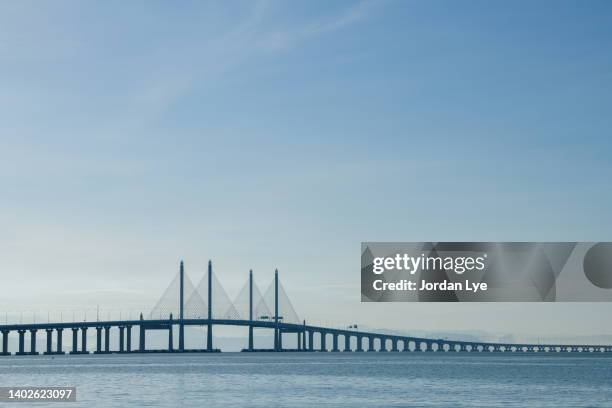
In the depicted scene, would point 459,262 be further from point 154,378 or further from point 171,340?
point 171,340

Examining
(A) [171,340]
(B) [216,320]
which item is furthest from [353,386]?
(A) [171,340]

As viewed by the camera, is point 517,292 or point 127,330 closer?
point 517,292

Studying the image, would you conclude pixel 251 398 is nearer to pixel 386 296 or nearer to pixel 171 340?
pixel 386 296

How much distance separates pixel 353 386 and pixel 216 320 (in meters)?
109

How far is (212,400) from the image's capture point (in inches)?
2356

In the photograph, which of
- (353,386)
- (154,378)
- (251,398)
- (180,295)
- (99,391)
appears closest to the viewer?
(251,398)

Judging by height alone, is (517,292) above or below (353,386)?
above

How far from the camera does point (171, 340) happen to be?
191m

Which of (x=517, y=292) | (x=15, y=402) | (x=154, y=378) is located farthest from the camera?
(x=154, y=378)

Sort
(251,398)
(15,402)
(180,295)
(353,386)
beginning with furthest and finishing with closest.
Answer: (180,295), (353,386), (251,398), (15,402)

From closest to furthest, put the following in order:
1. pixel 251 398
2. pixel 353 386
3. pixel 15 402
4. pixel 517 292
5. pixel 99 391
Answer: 1. pixel 15 402
2. pixel 517 292
3. pixel 251 398
4. pixel 99 391
5. pixel 353 386

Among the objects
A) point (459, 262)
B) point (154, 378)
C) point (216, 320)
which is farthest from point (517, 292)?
point (216, 320)

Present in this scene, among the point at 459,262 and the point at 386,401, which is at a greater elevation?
the point at 459,262

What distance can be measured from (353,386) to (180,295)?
362 ft
